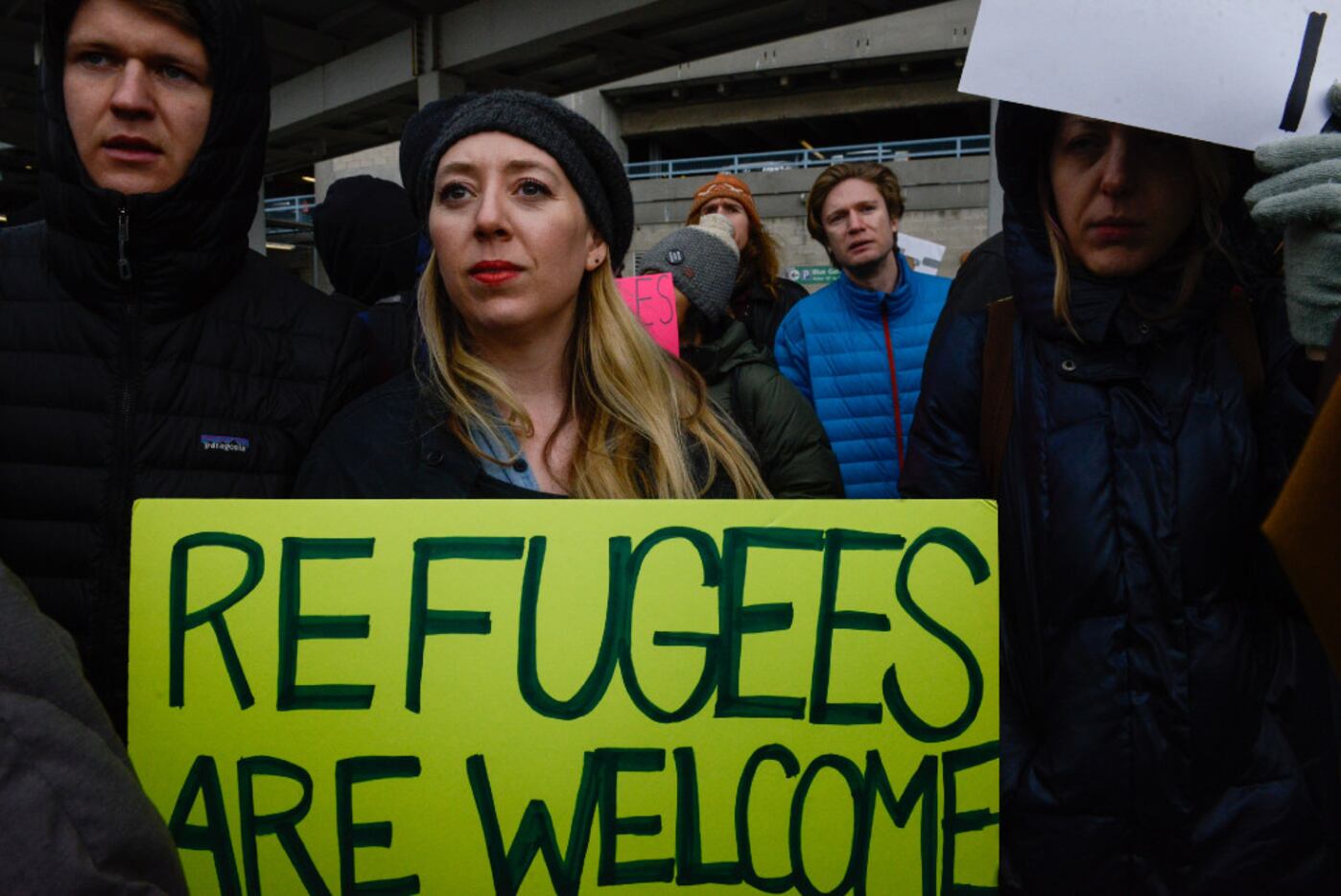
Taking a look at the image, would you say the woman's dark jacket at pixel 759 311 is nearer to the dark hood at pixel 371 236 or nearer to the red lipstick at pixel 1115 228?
the dark hood at pixel 371 236

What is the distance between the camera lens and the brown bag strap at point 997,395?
1445mm

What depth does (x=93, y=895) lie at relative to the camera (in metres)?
0.52

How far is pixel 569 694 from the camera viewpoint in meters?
1.16

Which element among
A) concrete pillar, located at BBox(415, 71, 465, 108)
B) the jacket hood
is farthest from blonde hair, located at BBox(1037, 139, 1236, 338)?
concrete pillar, located at BBox(415, 71, 465, 108)

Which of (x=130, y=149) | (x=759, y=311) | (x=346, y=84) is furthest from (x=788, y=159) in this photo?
(x=130, y=149)

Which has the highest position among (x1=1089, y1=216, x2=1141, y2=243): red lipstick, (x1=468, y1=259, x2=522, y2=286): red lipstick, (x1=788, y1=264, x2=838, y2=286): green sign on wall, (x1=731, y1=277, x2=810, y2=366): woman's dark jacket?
(x1=788, y1=264, x2=838, y2=286): green sign on wall

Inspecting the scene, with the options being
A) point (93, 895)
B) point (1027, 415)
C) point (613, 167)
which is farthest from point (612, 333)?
point (93, 895)

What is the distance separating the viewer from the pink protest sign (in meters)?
2.42

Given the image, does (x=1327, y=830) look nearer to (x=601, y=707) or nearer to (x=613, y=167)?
(x=601, y=707)

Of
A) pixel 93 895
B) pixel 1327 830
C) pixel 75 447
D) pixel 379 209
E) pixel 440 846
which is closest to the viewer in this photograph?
pixel 93 895

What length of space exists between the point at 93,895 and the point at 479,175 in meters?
1.19

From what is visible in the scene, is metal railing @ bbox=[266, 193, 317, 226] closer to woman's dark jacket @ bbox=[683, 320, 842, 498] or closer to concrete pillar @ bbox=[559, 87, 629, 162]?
concrete pillar @ bbox=[559, 87, 629, 162]

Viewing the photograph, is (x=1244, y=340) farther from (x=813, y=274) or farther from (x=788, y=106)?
(x=788, y=106)

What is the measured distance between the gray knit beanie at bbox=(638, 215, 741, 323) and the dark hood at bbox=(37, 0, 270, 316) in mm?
1349
